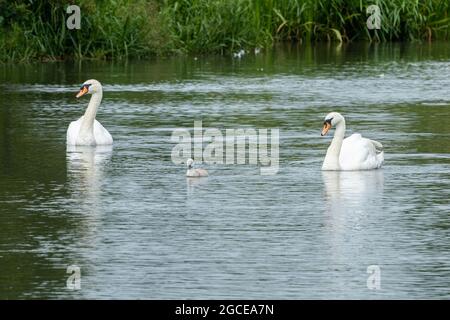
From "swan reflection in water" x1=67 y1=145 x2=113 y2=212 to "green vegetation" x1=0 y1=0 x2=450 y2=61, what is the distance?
1076cm

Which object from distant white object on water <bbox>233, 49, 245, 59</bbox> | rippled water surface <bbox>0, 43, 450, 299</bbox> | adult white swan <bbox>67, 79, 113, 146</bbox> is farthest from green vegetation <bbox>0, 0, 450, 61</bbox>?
adult white swan <bbox>67, 79, 113, 146</bbox>

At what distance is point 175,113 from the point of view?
68.1 feet

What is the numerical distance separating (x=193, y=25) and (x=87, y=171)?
1630 cm

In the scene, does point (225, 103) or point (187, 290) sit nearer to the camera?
point (187, 290)

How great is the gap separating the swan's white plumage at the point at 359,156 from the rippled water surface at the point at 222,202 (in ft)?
0.56

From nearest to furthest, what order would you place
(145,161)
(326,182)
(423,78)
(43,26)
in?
(326,182) → (145,161) → (423,78) → (43,26)

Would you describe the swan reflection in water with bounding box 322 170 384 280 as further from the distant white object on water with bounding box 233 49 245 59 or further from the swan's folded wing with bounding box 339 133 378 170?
the distant white object on water with bounding box 233 49 245 59

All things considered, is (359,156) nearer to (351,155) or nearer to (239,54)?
(351,155)

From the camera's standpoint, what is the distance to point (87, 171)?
50.5 ft

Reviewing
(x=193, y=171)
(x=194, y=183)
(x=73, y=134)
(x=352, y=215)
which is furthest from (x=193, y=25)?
(x=352, y=215)

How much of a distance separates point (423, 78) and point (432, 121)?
6.87 m
